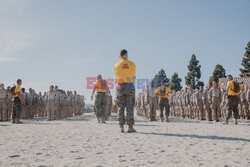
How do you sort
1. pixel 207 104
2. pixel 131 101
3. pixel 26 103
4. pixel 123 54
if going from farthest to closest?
pixel 26 103
pixel 207 104
pixel 123 54
pixel 131 101

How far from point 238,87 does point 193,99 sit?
6657 millimetres

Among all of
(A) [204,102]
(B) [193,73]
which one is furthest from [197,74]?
(A) [204,102]

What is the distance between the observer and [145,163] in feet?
11.0

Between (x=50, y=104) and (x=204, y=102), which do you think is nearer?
(x=204, y=102)

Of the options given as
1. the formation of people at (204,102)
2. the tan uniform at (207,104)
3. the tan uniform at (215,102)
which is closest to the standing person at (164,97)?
the formation of people at (204,102)

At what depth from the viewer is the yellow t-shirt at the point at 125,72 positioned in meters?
6.88

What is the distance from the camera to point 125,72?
688 cm

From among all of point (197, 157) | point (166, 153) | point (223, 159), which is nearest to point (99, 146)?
point (166, 153)

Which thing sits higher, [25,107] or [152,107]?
[25,107]

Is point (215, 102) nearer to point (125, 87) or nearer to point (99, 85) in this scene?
point (99, 85)

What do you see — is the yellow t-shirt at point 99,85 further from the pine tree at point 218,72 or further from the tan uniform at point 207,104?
the pine tree at point 218,72

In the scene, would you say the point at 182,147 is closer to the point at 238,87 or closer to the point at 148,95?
the point at 238,87

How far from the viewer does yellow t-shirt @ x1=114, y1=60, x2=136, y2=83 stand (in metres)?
6.88

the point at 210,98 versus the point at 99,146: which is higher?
the point at 210,98
